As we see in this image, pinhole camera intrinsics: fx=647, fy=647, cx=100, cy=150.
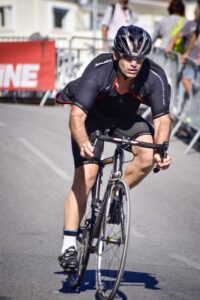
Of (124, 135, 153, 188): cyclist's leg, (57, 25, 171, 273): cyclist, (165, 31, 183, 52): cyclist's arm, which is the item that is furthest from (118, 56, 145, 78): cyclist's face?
(165, 31, 183, 52): cyclist's arm

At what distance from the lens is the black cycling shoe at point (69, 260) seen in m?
5.07

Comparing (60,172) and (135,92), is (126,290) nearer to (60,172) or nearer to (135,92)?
(135,92)

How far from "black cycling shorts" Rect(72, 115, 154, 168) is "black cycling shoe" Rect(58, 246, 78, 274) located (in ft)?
2.32

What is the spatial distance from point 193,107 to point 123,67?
23.1 ft

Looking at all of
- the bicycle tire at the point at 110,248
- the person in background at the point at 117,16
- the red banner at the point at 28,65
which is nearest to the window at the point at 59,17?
the red banner at the point at 28,65

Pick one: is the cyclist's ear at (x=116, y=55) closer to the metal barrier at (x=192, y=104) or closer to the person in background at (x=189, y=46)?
the metal barrier at (x=192, y=104)

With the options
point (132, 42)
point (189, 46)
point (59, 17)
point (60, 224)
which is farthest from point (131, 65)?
point (59, 17)

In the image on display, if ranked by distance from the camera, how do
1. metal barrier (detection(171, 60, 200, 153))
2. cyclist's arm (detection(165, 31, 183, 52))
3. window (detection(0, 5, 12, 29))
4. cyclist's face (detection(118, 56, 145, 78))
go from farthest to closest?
1. window (detection(0, 5, 12, 29))
2. cyclist's arm (detection(165, 31, 183, 52))
3. metal barrier (detection(171, 60, 200, 153))
4. cyclist's face (detection(118, 56, 145, 78))

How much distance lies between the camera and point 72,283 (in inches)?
207

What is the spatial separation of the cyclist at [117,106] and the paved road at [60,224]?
526 mm

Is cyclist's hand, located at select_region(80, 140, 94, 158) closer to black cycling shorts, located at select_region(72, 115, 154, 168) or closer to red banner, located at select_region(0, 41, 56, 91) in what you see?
black cycling shorts, located at select_region(72, 115, 154, 168)

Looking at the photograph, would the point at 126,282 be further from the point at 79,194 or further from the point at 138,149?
the point at 138,149

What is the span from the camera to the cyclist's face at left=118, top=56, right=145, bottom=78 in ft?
16.0

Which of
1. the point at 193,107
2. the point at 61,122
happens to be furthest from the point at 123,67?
the point at 61,122
